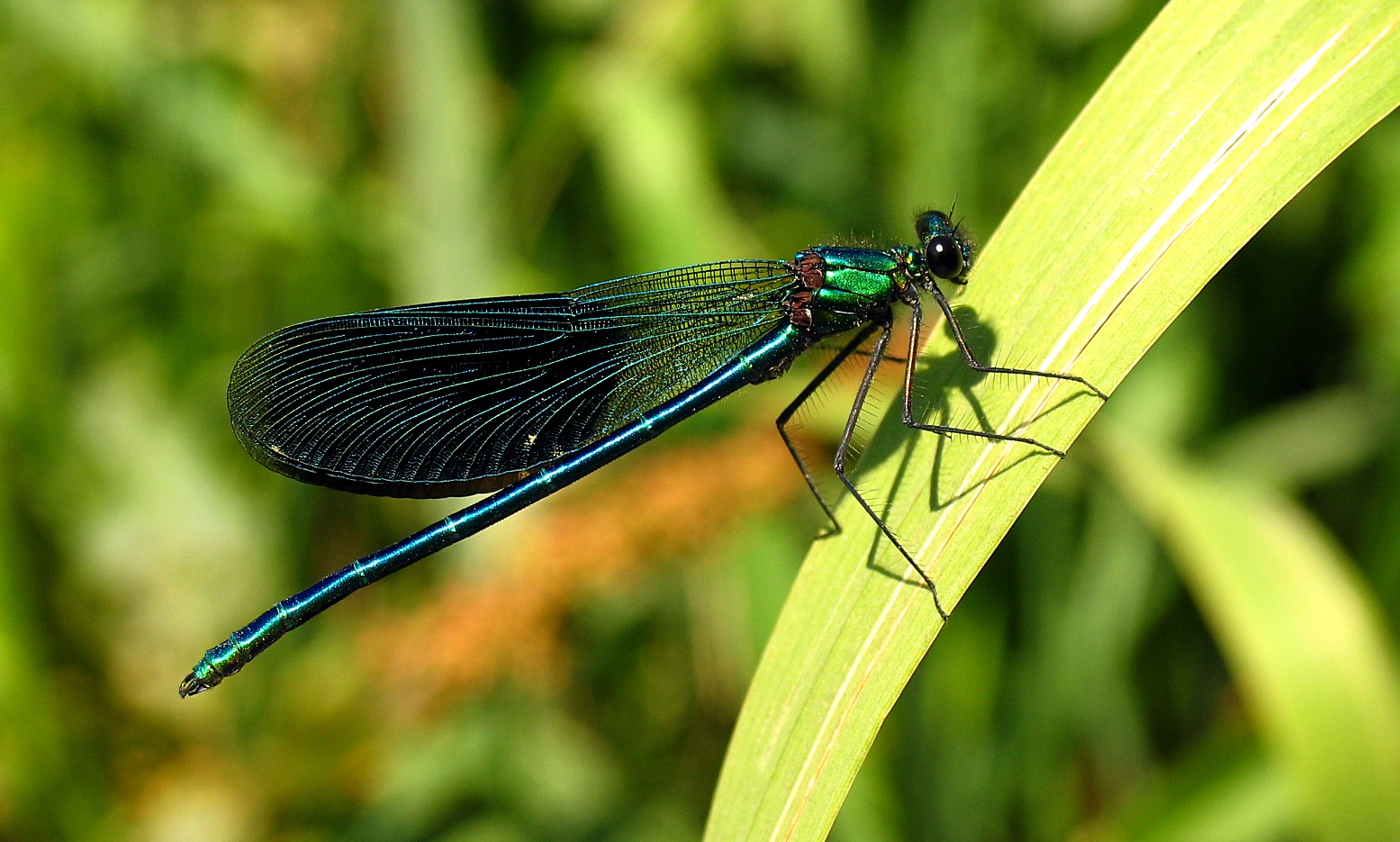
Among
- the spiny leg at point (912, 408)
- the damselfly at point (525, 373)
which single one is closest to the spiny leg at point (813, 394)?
the damselfly at point (525, 373)

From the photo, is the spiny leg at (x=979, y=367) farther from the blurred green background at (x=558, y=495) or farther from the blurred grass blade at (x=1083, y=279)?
the blurred green background at (x=558, y=495)

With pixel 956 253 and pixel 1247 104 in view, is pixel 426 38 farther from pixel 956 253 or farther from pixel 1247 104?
pixel 1247 104

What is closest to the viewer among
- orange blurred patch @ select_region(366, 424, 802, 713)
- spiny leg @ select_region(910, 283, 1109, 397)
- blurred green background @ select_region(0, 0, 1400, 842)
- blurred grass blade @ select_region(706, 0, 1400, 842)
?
blurred grass blade @ select_region(706, 0, 1400, 842)

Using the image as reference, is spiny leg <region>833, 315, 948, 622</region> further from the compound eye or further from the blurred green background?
the blurred green background

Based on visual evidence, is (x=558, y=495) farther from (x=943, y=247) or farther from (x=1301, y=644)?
(x=1301, y=644)

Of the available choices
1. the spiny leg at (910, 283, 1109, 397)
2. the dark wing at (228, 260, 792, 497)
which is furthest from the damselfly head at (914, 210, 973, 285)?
the dark wing at (228, 260, 792, 497)

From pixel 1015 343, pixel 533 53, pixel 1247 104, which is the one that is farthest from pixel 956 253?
pixel 533 53
